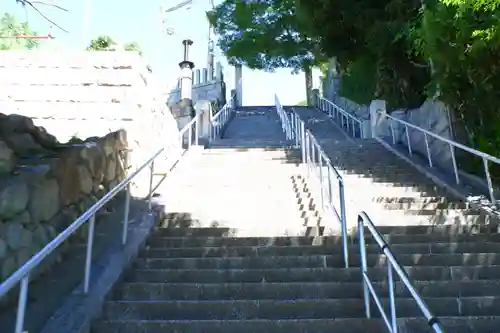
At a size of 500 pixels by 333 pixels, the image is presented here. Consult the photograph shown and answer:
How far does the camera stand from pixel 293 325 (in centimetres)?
341

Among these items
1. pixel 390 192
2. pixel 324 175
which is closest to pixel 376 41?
pixel 390 192

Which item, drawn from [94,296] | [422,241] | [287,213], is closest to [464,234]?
[422,241]

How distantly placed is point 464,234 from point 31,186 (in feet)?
12.6

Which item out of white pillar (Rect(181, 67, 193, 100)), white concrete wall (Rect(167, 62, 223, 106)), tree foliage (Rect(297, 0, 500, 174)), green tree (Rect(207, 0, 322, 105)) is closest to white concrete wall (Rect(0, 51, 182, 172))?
tree foliage (Rect(297, 0, 500, 174))

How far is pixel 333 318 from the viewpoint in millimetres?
3518

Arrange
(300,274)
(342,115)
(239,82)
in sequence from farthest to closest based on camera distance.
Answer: (239,82), (342,115), (300,274)

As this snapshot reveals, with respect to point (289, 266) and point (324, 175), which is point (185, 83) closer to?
point (324, 175)

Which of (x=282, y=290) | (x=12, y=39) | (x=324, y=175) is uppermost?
(x=12, y=39)

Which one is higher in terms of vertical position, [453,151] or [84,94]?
[84,94]

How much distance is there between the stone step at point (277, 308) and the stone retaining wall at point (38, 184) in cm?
73

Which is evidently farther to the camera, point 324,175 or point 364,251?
point 324,175

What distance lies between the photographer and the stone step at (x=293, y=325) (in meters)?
3.37

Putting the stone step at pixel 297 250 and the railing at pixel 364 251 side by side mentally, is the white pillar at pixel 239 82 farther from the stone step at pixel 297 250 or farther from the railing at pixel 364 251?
the stone step at pixel 297 250

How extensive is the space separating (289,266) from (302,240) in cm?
56
